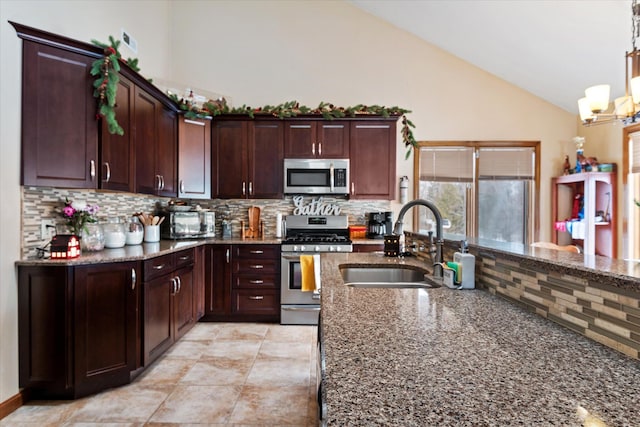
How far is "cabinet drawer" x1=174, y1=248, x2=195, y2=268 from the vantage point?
10.3ft

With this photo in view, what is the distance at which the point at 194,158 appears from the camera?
3.94m

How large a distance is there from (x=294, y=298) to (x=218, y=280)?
0.84 metres

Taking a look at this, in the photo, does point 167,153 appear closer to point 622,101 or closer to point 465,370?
point 465,370

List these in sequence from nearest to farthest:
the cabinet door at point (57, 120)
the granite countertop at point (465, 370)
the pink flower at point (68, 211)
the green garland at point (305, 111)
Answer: the granite countertop at point (465, 370) < the cabinet door at point (57, 120) < the pink flower at point (68, 211) < the green garland at point (305, 111)

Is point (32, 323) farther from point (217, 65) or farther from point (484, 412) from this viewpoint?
point (217, 65)

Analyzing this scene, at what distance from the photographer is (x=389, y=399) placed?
1.84 feet

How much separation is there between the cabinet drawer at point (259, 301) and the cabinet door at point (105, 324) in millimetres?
1416

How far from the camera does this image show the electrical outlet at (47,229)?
7.95 ft

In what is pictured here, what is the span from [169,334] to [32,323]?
97 centimetres

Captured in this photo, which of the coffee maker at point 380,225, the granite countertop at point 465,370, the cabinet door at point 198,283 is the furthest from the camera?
the coffee maker at point 380,225

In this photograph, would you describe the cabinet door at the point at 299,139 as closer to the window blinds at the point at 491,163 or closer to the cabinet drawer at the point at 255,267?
the cabinet drawer at the point at 255,267

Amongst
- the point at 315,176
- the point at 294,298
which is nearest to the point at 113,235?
→ the point at 294,298

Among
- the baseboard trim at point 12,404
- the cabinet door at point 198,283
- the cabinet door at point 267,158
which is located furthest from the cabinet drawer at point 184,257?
the baseboard trim at point 12,404

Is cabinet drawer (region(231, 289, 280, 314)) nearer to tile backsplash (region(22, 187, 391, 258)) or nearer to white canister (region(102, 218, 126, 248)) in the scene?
tile backsplash (region(22, 187, 391, 258))
